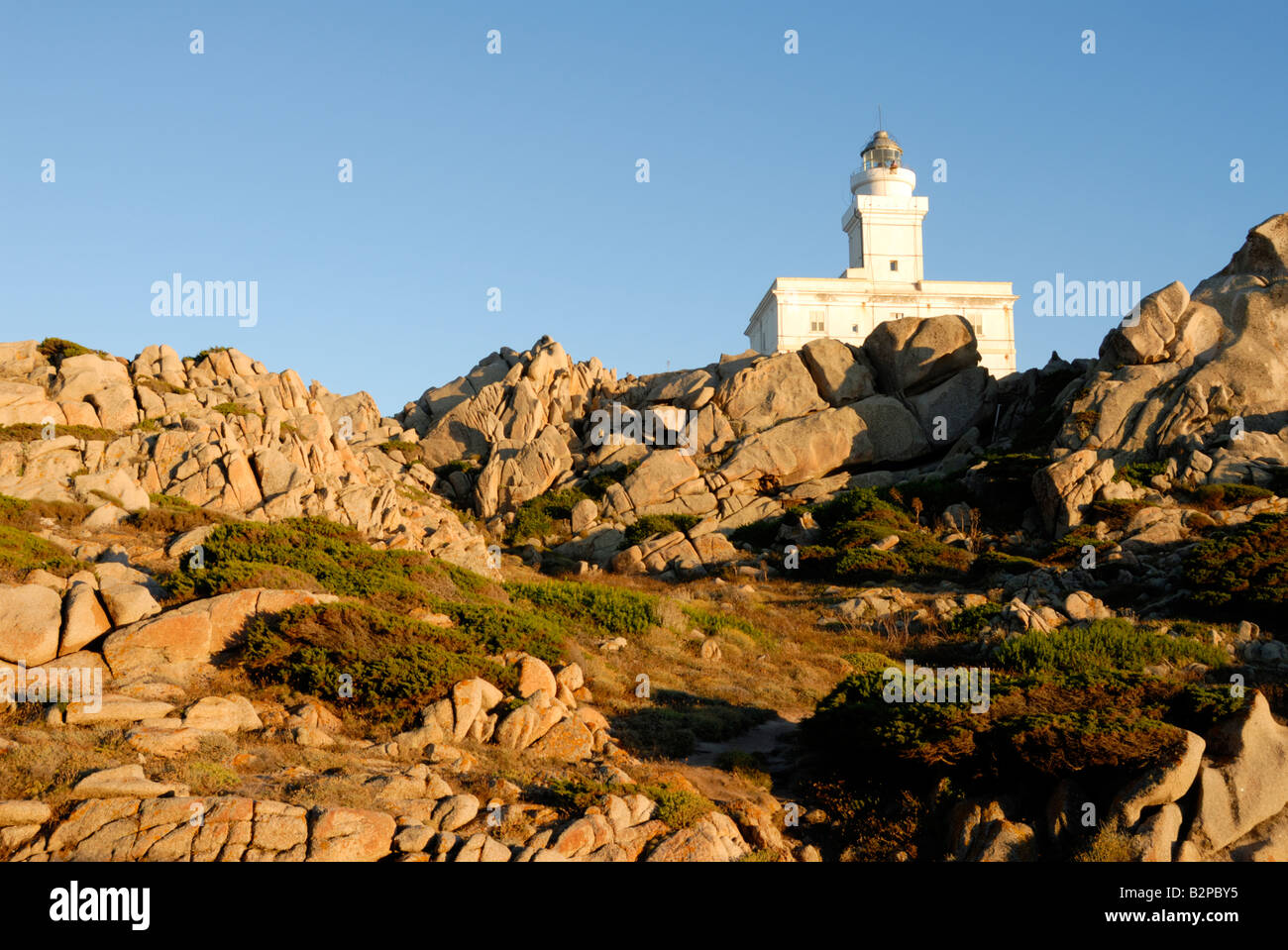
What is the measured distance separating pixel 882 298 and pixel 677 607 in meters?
45.4

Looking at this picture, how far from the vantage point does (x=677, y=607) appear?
877 inches

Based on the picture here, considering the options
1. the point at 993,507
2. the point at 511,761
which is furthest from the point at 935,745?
the point at 993,507

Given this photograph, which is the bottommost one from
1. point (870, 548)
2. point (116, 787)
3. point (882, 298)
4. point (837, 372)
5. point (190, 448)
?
point (870, 548)

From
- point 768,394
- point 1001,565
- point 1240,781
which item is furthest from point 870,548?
point 1240,781

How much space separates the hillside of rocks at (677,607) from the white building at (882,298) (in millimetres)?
16072

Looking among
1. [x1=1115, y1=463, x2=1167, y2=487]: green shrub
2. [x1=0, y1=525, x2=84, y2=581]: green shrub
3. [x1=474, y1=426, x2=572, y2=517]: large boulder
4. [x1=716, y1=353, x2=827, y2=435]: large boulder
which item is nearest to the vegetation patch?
[x1=474, y1=426, x2=572, y2=517]: large boulder

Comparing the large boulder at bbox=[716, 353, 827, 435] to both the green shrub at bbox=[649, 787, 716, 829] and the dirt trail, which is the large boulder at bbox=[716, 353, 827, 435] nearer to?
the dirt trail

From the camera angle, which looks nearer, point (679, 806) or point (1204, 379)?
point (679, 806)

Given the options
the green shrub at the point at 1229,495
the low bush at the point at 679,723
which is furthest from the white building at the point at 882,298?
the low bush at the point at 679,723

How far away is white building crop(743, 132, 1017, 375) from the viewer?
203 feet

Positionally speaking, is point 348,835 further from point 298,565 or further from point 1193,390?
point 1193,390

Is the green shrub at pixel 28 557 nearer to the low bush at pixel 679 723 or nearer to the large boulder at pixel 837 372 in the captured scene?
the low bush at pixel 679 723

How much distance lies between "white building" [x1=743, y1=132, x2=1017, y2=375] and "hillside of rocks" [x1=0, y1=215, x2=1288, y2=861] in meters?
16.1

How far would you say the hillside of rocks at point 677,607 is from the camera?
10.2 metres
